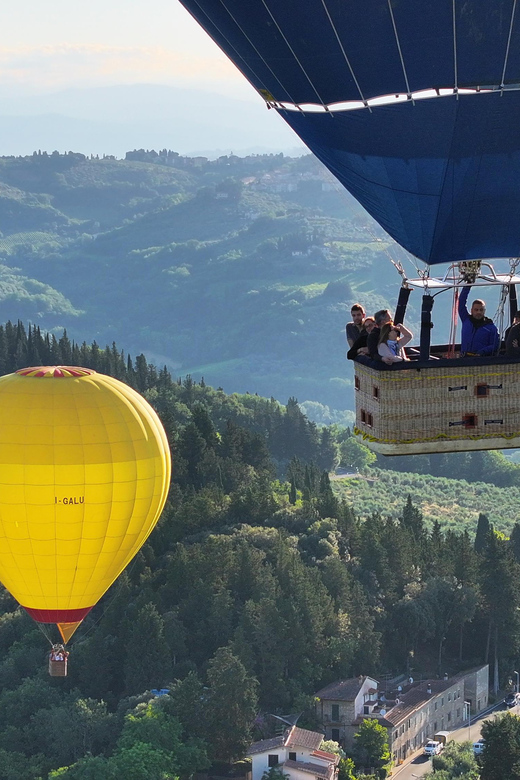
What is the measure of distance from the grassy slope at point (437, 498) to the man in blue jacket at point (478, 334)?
10829cm

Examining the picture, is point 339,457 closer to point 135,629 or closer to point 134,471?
point 135,629

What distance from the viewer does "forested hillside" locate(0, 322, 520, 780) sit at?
66062mm

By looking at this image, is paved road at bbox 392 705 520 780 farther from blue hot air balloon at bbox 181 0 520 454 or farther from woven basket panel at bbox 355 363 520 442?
woven basket panel at bbox 355 363 520 442

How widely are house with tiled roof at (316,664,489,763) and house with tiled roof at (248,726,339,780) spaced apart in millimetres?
3342

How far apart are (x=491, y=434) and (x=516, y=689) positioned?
5666cm

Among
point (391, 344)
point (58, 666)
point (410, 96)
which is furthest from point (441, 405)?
point (58, 666)

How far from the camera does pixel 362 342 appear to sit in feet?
68.3

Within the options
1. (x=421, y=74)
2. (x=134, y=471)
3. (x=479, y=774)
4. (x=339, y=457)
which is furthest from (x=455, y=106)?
(x=339, y=457)

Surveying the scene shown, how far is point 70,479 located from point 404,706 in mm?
A: 26866

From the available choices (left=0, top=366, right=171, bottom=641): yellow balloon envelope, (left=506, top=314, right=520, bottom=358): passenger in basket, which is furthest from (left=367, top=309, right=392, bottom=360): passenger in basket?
(left=0, top=366, right=171, bottom=641): yellow balloon envelope

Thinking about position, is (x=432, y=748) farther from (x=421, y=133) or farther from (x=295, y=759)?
(x=421, y=133)

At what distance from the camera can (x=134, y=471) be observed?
155ft

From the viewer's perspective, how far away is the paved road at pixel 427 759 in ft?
218

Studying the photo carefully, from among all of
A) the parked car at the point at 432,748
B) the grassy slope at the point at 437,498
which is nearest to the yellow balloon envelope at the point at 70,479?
the parked car at the point at 432,748
